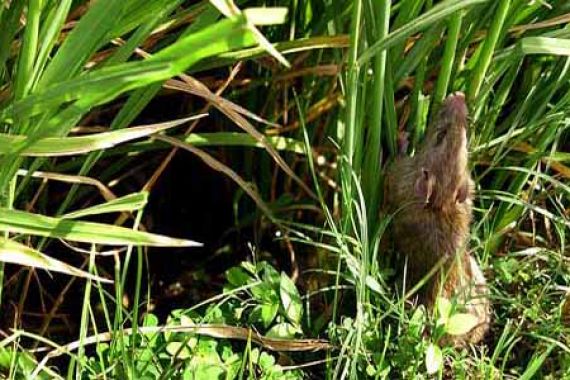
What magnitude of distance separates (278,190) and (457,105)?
61 centimetres

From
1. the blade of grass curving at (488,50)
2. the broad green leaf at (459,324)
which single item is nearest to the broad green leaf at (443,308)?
the broad green leaf at (459,324)

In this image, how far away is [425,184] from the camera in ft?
7.21

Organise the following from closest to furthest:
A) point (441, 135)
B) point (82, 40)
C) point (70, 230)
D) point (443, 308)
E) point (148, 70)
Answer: point (148, 70) < point (82, 40) < point (70, 230) < point (443, 308) < point (441, 135)

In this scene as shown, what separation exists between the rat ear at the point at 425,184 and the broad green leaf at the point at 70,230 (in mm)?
678

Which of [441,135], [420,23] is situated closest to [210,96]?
[420,23]

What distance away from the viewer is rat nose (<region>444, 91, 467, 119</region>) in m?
2.11

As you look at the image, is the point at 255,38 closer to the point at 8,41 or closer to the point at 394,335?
the point at 8,41

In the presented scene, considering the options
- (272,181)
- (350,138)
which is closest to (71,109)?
(350,138)

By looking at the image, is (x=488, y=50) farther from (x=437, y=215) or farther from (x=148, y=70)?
(x=148, y=70)

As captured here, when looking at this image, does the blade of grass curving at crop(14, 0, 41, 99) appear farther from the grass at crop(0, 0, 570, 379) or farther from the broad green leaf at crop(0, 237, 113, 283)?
the broad green leaf at crop(0, 237, 113, 283)

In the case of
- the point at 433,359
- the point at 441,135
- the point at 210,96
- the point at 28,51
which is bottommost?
the point at 433,359

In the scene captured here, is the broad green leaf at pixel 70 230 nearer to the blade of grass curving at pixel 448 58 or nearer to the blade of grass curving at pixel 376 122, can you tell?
the blade of grass curving at pixel 376 122

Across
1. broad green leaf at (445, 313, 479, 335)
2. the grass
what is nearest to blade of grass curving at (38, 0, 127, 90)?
the grass

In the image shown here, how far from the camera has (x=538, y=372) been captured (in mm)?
2184
